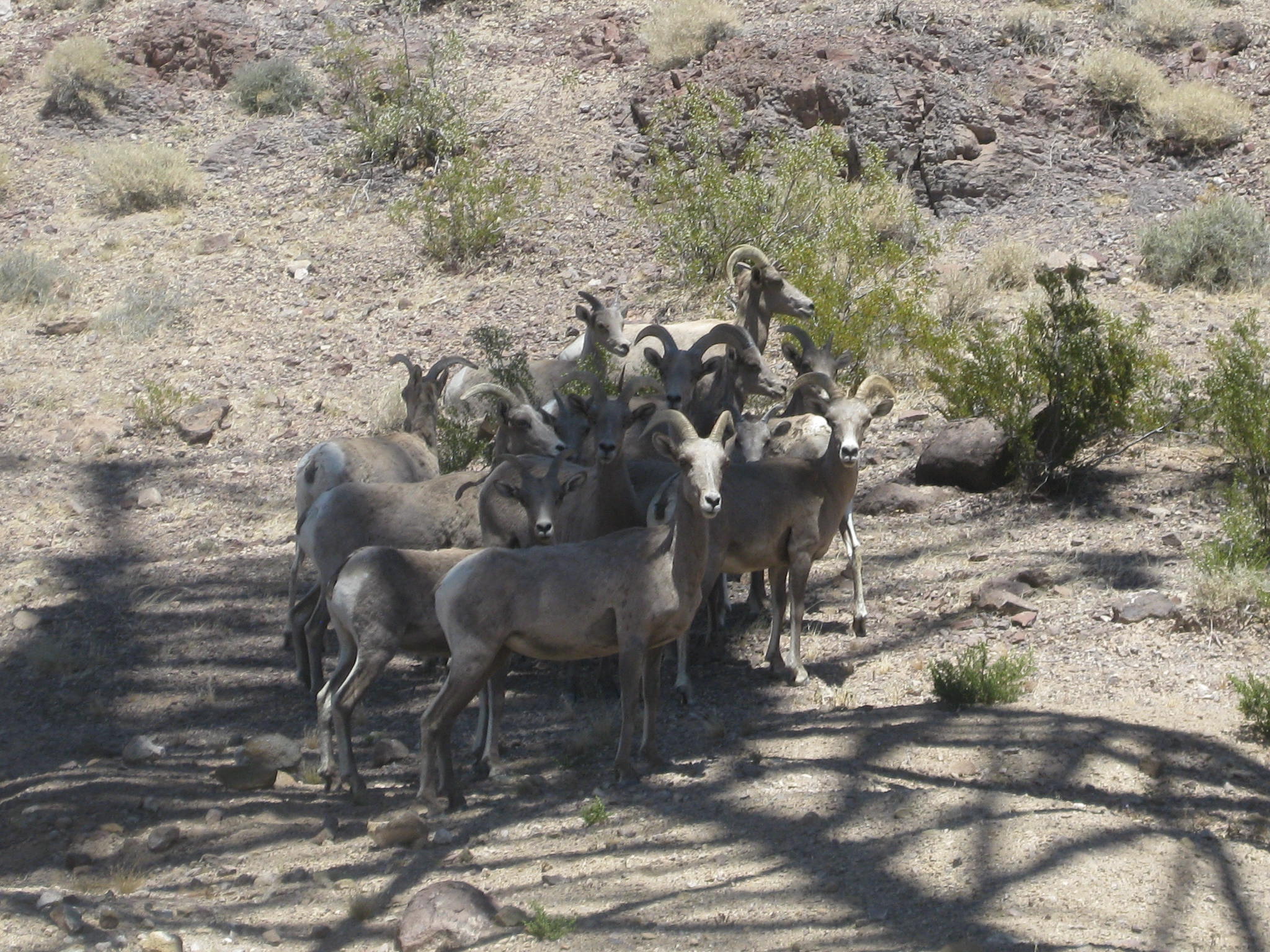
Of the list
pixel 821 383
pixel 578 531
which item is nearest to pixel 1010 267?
pixel 821 383

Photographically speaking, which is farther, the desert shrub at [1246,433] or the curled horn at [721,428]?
the desert shrub at [1246,433]

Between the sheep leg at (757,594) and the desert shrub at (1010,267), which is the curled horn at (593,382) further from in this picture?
the desert shrub at (1010,267)

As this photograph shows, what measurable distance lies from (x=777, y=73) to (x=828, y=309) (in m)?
7.17

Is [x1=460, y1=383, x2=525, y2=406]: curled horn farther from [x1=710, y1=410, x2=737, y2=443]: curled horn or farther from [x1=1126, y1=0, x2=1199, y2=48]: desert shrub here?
[x1=1126, y1=0, x2=1199, y2=48]: desert shrub

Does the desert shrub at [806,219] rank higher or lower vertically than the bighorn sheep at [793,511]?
higher

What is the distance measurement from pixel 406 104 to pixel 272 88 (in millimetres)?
3766

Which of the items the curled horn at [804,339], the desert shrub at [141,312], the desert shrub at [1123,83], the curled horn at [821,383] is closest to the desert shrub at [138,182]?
the desert shrub at [141,312]

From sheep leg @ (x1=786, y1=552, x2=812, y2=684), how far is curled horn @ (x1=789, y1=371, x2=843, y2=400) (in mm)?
1134

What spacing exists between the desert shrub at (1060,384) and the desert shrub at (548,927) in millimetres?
7102

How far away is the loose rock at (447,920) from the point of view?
5609 mm

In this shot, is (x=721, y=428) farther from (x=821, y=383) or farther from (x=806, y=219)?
(x=806, y=219)

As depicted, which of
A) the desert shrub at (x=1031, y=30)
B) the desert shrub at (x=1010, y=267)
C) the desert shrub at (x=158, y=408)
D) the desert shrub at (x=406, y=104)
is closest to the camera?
the desert shrub at (x=158, y=408)

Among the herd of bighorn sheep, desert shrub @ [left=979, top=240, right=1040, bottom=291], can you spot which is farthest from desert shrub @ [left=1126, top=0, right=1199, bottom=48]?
the herd of bighorn sheep

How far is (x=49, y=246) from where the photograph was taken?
21203 millimetres
